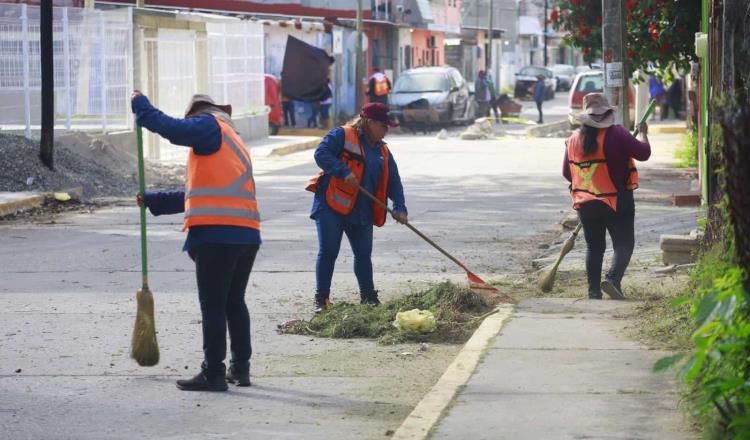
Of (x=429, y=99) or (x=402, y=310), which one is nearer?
(x=402, y=310)

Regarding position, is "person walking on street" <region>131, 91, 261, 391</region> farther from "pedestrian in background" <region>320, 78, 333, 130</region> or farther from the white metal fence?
"pedestrian in background" <region>320, 78, 333, 130</region>

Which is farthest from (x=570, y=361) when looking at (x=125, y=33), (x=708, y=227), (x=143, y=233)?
(x=125, y=33)

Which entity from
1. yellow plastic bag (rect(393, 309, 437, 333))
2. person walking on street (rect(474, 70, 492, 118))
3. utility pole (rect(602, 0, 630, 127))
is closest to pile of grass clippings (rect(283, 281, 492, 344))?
yellow plastic bag (rect(393, 309, 437, 333))

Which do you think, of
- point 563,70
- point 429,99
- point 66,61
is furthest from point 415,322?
point 563,70

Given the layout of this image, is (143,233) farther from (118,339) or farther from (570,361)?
(570,361)

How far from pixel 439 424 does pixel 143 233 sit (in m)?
2.19

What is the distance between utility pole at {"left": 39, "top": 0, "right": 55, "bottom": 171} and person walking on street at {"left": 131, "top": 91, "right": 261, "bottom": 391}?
12746 mm

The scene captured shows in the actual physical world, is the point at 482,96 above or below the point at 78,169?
above

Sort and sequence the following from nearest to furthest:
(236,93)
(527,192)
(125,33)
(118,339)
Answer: (118,339)
(527,192)
(125,33)
(236,93)

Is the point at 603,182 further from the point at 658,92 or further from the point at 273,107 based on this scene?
the point at 658,92

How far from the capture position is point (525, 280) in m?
11.5

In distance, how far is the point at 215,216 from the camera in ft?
23.7

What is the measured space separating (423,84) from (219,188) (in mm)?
32433

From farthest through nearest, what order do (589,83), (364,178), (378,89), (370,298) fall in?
1. (589,83)
2. (378,89)
3. (370,298)
4. (364,178)
